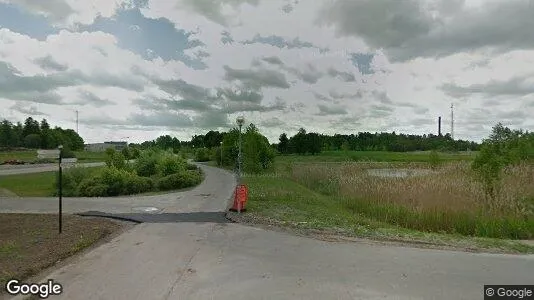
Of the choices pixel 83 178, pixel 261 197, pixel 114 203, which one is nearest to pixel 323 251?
pixel 261 197

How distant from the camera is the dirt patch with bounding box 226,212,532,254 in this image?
856 centimetres

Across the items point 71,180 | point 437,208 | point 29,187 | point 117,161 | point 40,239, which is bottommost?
point 29,187

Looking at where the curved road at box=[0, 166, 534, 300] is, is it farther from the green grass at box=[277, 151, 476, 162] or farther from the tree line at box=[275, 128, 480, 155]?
the tree line at box=[275, 128, 480, 155]

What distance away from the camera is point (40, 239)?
9.50 m

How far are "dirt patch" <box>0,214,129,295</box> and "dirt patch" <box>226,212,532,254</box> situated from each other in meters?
3.99

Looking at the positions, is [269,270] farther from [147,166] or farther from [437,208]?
[147,166]

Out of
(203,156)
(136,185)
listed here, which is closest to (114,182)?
(136,185)

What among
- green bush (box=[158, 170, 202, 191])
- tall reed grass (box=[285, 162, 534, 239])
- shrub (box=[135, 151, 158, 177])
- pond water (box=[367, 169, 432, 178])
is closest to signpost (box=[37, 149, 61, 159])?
tall reed grass (box=[285, 162, 534, 239])

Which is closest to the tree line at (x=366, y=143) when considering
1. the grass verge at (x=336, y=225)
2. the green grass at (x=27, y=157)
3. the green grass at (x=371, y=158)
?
the green grass at (x=371, y=158)

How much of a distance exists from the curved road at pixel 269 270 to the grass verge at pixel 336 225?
0.76 metres

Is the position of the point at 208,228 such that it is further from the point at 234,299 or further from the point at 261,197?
the point at 261,197

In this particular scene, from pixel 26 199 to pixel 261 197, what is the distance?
10889 mm

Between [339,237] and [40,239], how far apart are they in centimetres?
767

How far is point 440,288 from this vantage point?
5996 mm
